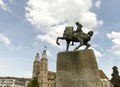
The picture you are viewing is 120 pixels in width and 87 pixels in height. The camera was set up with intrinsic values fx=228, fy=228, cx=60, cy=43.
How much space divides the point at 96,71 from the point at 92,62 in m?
0.62

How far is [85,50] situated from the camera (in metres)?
14.8

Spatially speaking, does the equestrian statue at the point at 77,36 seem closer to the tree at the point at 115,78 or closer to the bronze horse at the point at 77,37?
the bronze horse at the point at 77,37

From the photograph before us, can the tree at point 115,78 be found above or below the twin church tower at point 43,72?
below

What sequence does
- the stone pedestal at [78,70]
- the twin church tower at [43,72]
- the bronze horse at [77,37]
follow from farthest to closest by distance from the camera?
1. the twin church tower at [43,72]
2. the bronze horse at [77,37]
3. the stone pedestal at [78,70]

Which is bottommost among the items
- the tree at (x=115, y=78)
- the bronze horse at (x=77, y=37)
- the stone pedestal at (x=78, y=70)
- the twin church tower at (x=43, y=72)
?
the stone pedestal at (x=78, y=70)

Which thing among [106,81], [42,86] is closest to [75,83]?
[106,81]

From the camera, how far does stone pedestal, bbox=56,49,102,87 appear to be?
1418 centimetres

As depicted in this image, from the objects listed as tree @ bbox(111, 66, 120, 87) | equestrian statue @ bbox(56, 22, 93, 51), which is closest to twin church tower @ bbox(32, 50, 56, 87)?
tree @ bbox(111, 66, 120, 87)

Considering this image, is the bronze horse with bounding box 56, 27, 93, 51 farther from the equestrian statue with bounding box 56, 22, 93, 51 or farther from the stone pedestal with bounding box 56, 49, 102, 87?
the stone pedestal with bounding box 56, 49, 102, 87

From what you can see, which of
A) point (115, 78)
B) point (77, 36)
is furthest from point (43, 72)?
point (77, 36)

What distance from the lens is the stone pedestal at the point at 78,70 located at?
1418cm

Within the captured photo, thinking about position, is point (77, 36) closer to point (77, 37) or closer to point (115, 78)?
point (77, 37)

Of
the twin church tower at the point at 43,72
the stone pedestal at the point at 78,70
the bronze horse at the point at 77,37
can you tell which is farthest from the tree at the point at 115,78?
the twin church tower at the point at 43,72

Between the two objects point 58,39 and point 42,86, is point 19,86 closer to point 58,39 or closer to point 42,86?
point 42,86
